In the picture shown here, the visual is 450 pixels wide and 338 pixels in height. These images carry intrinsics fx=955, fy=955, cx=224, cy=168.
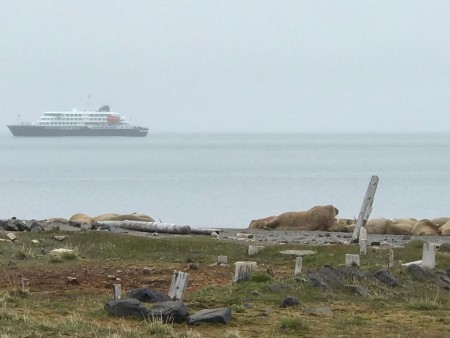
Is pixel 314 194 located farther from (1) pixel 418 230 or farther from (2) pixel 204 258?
(2) pixel 204 258

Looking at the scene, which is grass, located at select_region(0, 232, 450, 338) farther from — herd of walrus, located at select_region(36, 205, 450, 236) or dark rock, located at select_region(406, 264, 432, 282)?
herd of walrus, located at select_region(36, 205, 450, 236)

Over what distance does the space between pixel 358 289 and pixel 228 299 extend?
2.23m

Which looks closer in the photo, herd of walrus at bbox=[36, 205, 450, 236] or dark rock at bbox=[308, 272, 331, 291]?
dark rock at bbox=[308, 272, 331, 291]

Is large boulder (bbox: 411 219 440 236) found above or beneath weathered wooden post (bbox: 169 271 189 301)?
beneath

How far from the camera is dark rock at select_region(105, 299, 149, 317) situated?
13.5 m

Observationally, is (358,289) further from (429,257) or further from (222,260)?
(222,260)

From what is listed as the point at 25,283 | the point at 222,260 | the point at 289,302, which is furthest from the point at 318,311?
the point at 222,260

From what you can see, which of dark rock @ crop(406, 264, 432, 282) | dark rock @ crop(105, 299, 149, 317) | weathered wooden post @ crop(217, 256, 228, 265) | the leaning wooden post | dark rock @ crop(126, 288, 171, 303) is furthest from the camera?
the leaning wooden post

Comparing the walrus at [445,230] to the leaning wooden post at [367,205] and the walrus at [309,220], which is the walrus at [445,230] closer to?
the walrus at [309,220]

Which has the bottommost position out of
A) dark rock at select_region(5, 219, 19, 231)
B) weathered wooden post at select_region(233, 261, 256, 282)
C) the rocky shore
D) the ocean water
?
the ocean water

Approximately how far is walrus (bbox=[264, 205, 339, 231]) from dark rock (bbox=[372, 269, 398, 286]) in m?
18.0

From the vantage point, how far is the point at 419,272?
1727 cm

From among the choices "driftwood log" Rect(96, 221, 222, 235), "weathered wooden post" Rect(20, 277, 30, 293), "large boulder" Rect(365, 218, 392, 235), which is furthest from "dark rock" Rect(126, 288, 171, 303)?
"large boulder" Rect(365, 218, 392, 235)

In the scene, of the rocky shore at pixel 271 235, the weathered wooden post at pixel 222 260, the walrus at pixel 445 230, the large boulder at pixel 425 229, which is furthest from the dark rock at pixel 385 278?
the large boulder at pixel 425 229
